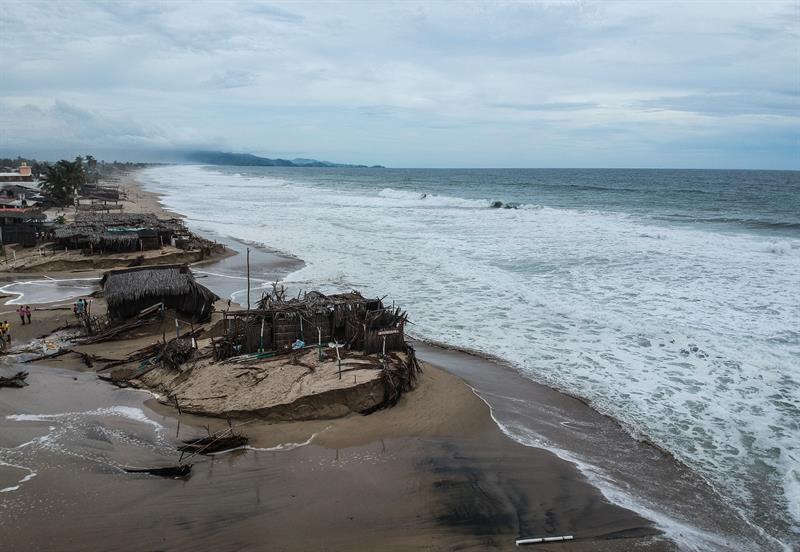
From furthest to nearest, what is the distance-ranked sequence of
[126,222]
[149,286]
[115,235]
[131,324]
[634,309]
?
[126,222] < [115,235] < [634,309] < [149,286] < [131,324]

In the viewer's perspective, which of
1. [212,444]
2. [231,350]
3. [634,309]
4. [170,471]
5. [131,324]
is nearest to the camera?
[170,471]

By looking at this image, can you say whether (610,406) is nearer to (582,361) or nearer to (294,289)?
(582,361)

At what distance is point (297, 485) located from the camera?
27.6 ft

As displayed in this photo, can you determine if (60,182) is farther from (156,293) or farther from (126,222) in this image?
(156,293)

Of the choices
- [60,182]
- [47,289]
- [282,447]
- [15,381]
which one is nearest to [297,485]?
[282,447]

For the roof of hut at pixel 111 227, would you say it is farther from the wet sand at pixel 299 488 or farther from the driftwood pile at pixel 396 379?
the driftwood pile at pixel 396 379

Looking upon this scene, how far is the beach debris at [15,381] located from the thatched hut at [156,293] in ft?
11.6

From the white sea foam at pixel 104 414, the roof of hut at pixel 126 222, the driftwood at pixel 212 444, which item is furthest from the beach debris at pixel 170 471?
the roof of hut at pixel 126 222

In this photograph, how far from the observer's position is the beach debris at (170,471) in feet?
28.1

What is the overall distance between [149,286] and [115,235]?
12.2 metres

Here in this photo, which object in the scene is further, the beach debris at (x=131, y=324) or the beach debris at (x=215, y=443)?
the beach debris at (x=131, y=324)

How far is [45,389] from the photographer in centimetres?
1159

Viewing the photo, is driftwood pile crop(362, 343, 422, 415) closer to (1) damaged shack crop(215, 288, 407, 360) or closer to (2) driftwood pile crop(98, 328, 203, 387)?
(1) damaged shack crop(215, 288, 407, 360)

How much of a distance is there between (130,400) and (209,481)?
3.88 meters
